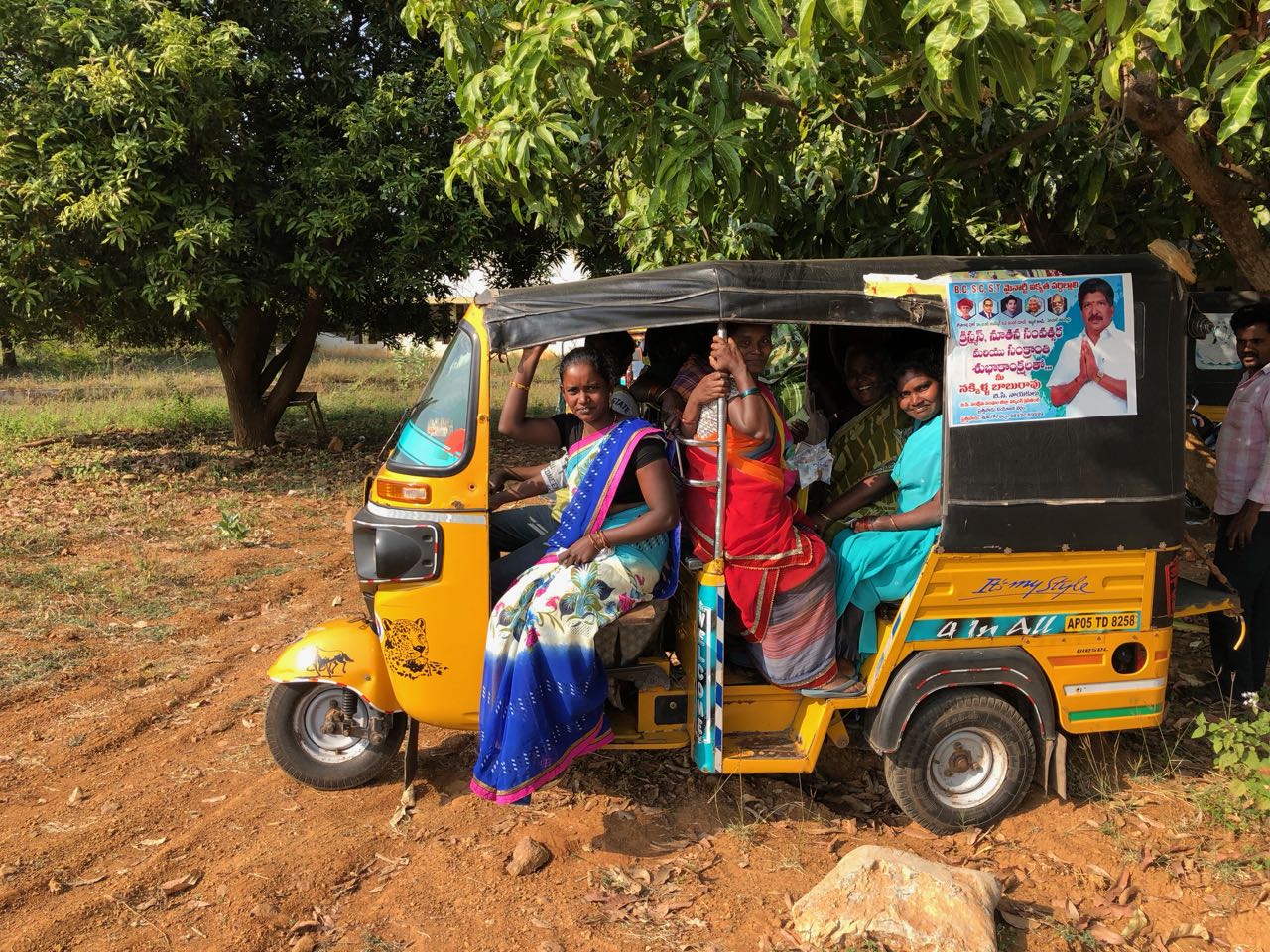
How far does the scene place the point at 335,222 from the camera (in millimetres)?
9641

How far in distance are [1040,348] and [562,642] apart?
2.07 m

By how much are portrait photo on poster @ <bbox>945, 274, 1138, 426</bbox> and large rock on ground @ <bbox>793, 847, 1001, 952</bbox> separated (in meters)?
1.59

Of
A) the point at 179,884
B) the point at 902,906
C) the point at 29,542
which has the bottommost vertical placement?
the point at 179,884

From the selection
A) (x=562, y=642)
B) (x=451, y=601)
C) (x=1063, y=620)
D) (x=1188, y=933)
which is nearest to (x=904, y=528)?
Result: (x=1063, y=620)

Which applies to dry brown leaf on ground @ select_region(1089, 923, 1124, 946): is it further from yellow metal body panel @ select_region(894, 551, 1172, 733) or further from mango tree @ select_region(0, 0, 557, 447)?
mango tree @ select_region(0, 0, 557, 447)

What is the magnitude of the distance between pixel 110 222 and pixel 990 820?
346 inches

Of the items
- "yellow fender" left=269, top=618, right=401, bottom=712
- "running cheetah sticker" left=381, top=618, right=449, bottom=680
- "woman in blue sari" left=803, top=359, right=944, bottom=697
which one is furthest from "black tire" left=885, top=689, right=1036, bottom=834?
"yellow fender" left=269, top=618, right=401, bottom=712

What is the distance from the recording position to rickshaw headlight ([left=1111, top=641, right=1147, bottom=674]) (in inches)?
155

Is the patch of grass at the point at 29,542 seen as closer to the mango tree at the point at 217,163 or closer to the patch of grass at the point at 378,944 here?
the mango tree at the point at 217,163

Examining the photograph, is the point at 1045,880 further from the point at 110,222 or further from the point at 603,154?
the point at 110,222

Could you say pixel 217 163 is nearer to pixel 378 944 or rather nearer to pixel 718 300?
pixel 718 300

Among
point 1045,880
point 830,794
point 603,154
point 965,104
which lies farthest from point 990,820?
point 603,154

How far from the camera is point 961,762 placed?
407 cm

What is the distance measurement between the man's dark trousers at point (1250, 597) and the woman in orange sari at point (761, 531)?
218 cm
